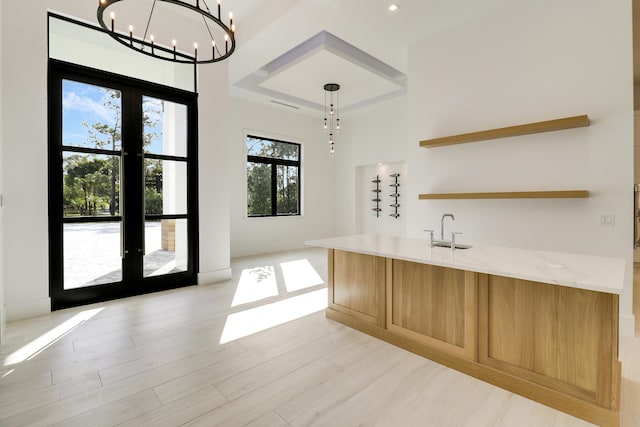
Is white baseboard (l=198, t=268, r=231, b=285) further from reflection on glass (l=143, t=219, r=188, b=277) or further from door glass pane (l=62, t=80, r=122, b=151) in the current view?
door glass pane (l=62, t=80, r=122, b=151)

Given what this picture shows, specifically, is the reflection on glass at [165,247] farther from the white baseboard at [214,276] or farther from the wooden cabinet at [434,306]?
the wooden cabinet at [434,306]

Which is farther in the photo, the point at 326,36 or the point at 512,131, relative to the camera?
the point at 326,36

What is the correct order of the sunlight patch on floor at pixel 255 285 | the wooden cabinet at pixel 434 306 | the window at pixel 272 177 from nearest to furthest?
the wooden cabinet at pixel 434 306
the sunlight patch on floor at pixel 255 285
the window at pixel 272 177

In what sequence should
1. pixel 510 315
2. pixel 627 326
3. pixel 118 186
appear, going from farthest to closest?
pixel 118 186 → pixel 627 326 → pixel 510 315

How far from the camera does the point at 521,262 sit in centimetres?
195

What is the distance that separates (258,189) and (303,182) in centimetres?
123

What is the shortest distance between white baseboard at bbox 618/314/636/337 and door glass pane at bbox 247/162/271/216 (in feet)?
19.3

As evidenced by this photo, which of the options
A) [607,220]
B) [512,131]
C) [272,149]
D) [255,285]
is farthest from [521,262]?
[272,149]

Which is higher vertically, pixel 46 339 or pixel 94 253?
pixel 94 253

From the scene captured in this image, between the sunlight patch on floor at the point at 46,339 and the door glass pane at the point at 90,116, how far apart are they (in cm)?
183

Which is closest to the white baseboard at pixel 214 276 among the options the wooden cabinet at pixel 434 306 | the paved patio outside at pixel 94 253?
the paved patio outside at pixel 94 253

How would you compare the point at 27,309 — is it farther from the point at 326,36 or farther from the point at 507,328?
the point at 326,36

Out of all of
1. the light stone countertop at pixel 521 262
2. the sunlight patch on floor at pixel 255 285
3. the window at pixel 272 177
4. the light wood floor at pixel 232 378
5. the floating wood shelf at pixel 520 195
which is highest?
the window at pixel 272 177

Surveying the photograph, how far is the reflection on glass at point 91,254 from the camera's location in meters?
3.40
